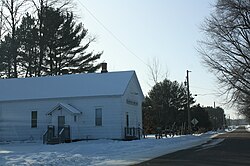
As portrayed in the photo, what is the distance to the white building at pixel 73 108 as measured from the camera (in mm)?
36312

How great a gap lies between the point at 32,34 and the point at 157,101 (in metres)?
28.4

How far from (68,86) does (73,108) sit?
3.93m

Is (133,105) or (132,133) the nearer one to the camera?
(132,133)

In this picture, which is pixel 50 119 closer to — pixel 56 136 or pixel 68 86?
pixel 56 136

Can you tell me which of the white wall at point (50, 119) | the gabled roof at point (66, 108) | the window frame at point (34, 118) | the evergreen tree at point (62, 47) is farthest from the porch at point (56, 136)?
the evergreen tree at point (62, 47)

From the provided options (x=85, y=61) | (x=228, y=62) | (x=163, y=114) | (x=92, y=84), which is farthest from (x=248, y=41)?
(x=163, y=114)

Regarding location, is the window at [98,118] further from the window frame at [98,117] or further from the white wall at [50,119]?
the white wall at [50,119]

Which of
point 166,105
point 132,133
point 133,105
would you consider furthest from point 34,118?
point 166,105

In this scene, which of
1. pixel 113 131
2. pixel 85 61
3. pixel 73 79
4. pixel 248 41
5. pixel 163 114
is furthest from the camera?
pixel 163 114

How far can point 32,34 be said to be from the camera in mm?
59656

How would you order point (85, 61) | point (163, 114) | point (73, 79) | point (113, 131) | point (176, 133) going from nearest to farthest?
point (113, 131), point (73, 79), point (176, 133), point (85, 61), point (163, 114)

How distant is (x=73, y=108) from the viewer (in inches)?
1462

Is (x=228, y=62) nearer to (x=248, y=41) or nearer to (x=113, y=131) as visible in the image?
(x=248, y=41)

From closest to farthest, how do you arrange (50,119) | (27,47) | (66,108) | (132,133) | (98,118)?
(66,108)
(98,118)
(50,119)
(132,133)
(27,47)
